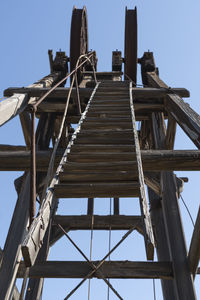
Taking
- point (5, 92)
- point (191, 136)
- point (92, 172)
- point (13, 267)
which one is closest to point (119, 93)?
point (5, 92)

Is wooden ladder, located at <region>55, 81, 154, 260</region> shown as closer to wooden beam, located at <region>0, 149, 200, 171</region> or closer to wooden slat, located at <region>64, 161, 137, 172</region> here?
wooden slat, located at <region>64, 161, 137, 172</region>

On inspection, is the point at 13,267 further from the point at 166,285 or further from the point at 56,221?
the point at 56,221

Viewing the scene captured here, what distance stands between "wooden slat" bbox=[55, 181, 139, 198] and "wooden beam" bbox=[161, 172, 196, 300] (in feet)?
4.93

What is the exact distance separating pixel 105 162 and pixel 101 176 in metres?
0.25

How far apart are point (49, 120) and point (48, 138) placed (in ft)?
1.30

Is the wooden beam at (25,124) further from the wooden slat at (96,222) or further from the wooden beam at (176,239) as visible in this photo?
the wooden beam at (176,239)

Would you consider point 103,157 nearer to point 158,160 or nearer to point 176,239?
point 158,160

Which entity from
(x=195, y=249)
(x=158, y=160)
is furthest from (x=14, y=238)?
(x=195, y=249)

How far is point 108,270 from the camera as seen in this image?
417cm

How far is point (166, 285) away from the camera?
15.5ft

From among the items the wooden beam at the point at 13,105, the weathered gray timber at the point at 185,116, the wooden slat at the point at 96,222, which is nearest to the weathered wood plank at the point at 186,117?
the weathered gray timber at the point at 185,116

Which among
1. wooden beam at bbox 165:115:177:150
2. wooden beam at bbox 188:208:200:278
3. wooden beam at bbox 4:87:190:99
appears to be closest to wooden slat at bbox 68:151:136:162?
wooden beam at bbox 188:208:200:278

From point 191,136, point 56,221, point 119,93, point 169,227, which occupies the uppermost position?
point 119,93

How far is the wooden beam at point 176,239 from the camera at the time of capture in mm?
3797
